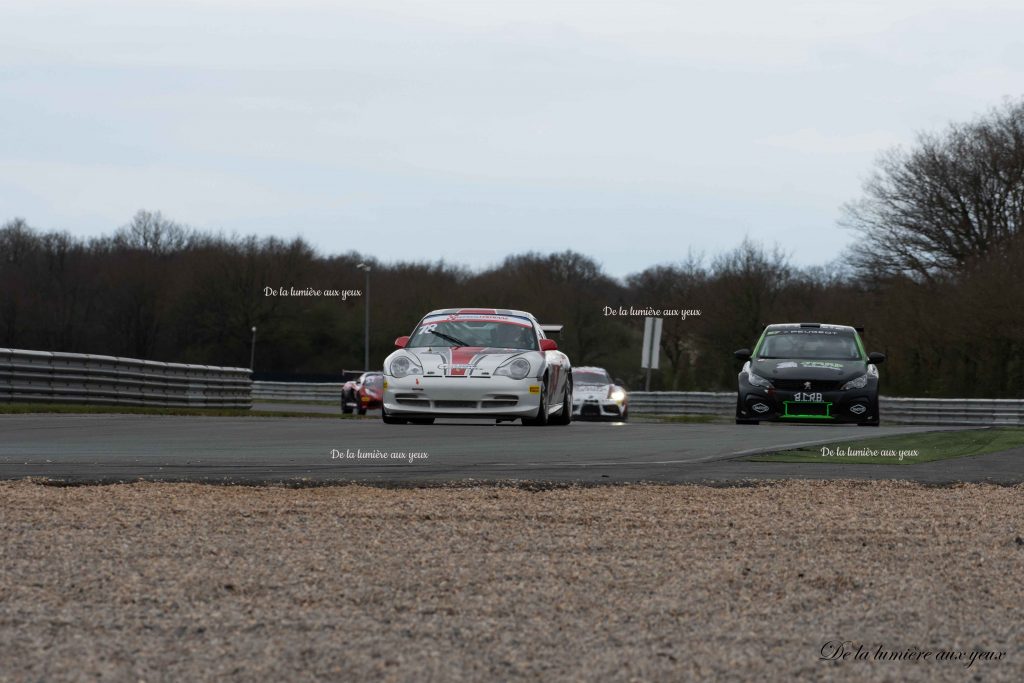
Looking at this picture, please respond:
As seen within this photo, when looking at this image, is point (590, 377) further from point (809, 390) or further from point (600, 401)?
point (809, 390)

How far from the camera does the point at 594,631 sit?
426 centimetres

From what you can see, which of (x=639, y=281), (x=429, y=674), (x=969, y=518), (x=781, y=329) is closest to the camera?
(x=429, y=674)

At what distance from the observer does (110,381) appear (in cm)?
2472

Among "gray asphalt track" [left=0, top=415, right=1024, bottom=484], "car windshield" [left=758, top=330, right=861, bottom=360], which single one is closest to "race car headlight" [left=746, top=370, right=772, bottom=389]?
"car windshield" [left=758, top=330, right=861, bottom=360]

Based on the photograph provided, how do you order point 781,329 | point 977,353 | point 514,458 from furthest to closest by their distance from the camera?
1. point 977,353
2. point 781,329
3. point 514,458

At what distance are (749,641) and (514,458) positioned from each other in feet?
22.0

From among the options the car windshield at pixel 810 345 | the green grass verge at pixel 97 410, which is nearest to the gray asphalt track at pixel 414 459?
the car windshield at pixel 810 345

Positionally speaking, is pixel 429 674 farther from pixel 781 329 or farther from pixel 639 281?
pixel 639 281

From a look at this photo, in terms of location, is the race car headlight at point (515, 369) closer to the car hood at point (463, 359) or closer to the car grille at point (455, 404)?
the car hood at point (463, 359)

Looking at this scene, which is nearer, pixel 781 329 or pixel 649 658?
pixel 649 658

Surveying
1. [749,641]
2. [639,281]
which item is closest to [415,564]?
[749,641]

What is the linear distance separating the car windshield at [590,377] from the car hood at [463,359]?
42.0 ft

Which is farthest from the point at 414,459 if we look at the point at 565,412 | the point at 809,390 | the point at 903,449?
the point at 809,390

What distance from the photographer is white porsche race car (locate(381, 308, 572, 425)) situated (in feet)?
53.7
